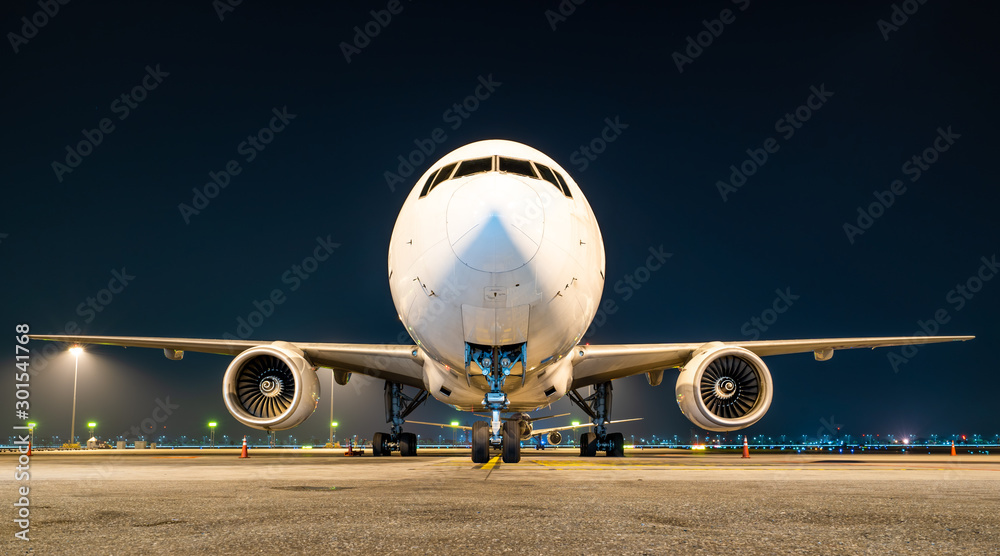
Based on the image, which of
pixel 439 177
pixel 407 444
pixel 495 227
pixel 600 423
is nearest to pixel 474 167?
pixel 439 177

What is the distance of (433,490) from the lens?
207 inches

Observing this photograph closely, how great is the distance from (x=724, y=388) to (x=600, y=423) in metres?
5.55

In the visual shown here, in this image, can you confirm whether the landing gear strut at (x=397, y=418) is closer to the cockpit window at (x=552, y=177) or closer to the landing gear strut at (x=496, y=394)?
the landing gear strut at (x=496, y=394)

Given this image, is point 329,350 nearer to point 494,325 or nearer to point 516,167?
point 494,325

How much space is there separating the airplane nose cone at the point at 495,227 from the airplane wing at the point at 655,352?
251 inches

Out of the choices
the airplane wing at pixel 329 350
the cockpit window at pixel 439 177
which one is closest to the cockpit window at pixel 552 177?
the cockpit window at pixel 439 177

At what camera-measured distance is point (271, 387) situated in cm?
1313

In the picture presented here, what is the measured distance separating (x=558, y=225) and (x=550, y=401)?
23.6 ft

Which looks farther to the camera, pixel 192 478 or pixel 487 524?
pixel 192 478

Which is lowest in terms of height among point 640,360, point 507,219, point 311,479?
point 311,479

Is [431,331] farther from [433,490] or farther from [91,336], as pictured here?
[91,336]

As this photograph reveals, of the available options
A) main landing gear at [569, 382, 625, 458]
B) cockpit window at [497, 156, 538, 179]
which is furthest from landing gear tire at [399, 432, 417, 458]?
cockpit window at [497, 156, 538, 179]

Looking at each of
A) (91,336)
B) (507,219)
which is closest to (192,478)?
(507,219)

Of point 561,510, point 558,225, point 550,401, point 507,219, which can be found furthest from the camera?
point 550,401
